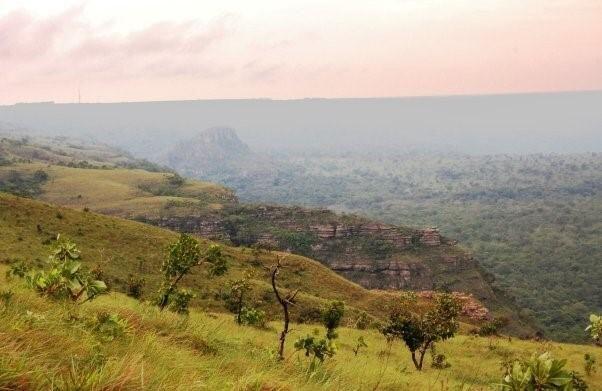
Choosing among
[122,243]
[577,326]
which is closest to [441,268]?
[577,326]

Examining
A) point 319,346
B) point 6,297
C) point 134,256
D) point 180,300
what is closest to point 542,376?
point 319,346

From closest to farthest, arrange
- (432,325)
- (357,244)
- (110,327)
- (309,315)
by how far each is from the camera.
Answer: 1. (110,327)
2. (432,325)
3. (309,315)
4. (357,244)

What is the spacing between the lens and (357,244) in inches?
6988

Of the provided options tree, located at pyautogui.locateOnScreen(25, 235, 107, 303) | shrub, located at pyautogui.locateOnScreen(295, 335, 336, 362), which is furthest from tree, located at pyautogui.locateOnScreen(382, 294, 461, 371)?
tree, located at pyautogui.locateOnScreen(25, 235, 107, 303)

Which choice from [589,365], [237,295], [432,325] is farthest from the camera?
[237,295]

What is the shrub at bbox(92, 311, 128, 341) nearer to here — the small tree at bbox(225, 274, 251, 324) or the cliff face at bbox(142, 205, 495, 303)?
the small tree at bbox(225, 274, 251, 324)

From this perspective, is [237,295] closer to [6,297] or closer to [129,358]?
[6,297]

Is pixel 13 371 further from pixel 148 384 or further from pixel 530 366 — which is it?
A: pixel 530 366

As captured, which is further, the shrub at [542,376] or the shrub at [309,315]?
the shrub at [309,315]

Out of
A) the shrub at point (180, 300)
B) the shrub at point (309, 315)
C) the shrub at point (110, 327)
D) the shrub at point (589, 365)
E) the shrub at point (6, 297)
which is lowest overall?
the shrub at point (309, 315)

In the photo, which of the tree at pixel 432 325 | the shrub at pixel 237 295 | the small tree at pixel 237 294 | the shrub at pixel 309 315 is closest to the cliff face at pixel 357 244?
the shrub at pixel 309 315

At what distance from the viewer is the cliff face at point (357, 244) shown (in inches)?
6334

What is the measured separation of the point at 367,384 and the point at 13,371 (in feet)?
22.3

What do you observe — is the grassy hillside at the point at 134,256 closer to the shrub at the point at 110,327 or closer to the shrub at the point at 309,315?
the shrub at the point at 309,315
